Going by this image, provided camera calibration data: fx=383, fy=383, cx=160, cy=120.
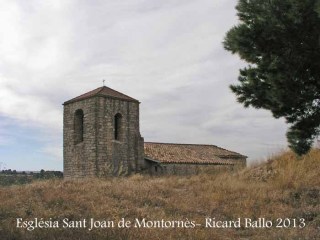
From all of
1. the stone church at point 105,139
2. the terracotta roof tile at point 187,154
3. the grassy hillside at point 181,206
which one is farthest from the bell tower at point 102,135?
the grassy hillside at point 181,206

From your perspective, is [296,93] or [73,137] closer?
[296,93]

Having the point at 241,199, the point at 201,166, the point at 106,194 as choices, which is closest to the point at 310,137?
the point at 241,199

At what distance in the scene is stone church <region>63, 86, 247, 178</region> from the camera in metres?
20.5

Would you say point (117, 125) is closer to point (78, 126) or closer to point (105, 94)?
point (105, 94)

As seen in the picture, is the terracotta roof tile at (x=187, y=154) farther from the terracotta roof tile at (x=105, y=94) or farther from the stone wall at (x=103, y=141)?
the terracotta roof tile at (x=105, y=94)

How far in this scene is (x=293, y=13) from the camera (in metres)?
7.25

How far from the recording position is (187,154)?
2703cm

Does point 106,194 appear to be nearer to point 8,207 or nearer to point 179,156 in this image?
point 8,207

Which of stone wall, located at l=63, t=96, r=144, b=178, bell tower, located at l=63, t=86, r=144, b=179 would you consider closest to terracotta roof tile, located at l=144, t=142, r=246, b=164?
stone wall, located at l=63, t=96, r=144, b=178

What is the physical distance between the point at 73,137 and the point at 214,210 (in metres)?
13.6

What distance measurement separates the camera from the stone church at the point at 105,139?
67.1 ft

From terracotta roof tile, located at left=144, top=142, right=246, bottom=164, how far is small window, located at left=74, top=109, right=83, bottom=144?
464cm

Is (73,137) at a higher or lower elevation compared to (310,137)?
higher

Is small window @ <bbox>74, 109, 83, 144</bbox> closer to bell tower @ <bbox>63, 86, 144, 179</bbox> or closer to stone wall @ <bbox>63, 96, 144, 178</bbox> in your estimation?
bell tower @ <bbox>63, 86, 144, 179</bbox>
